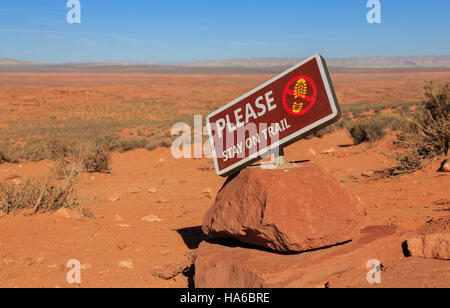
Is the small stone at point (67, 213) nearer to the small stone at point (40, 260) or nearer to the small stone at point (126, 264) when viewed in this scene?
the small stone at point (40, 260)

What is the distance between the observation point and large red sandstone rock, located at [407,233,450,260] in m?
3.14

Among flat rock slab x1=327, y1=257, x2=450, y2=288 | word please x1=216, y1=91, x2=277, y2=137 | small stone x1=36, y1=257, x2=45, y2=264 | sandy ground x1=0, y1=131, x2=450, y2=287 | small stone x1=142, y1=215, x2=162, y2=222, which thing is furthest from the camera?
small stone x1=142, y1=215, x2=162, y2=222

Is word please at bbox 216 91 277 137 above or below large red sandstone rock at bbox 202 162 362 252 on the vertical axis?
above

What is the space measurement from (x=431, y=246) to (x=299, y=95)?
174 centimetres

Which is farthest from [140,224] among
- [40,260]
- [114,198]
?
[114,198]

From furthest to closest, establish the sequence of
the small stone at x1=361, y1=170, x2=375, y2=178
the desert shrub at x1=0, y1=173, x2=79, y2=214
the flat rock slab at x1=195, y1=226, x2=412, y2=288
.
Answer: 1. the small stone at x1=361, y1=170, x2=375, y2=178
2. the desert shrub at x1=0, y1=173, x2=79, y2=214
3. the flat rock slab at x1=195, y1=226, x2=412, y2=288

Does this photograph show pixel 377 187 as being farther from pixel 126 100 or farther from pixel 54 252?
pixel 126 100

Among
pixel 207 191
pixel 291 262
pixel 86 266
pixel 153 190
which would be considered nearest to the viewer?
pixel 291 262

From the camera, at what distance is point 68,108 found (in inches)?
1564

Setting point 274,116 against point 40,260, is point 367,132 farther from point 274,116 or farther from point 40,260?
point 40,260

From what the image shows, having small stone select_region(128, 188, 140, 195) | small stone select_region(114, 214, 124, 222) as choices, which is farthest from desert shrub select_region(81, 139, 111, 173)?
small stone select_region(114, 214, 124, 222)

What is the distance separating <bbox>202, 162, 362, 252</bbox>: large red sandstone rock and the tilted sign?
26 centimetres

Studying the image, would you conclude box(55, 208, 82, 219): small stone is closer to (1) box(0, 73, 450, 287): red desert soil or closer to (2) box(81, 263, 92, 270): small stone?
(1) box(0, 73, 450, 287): red desert soil

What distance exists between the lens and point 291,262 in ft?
10.3
